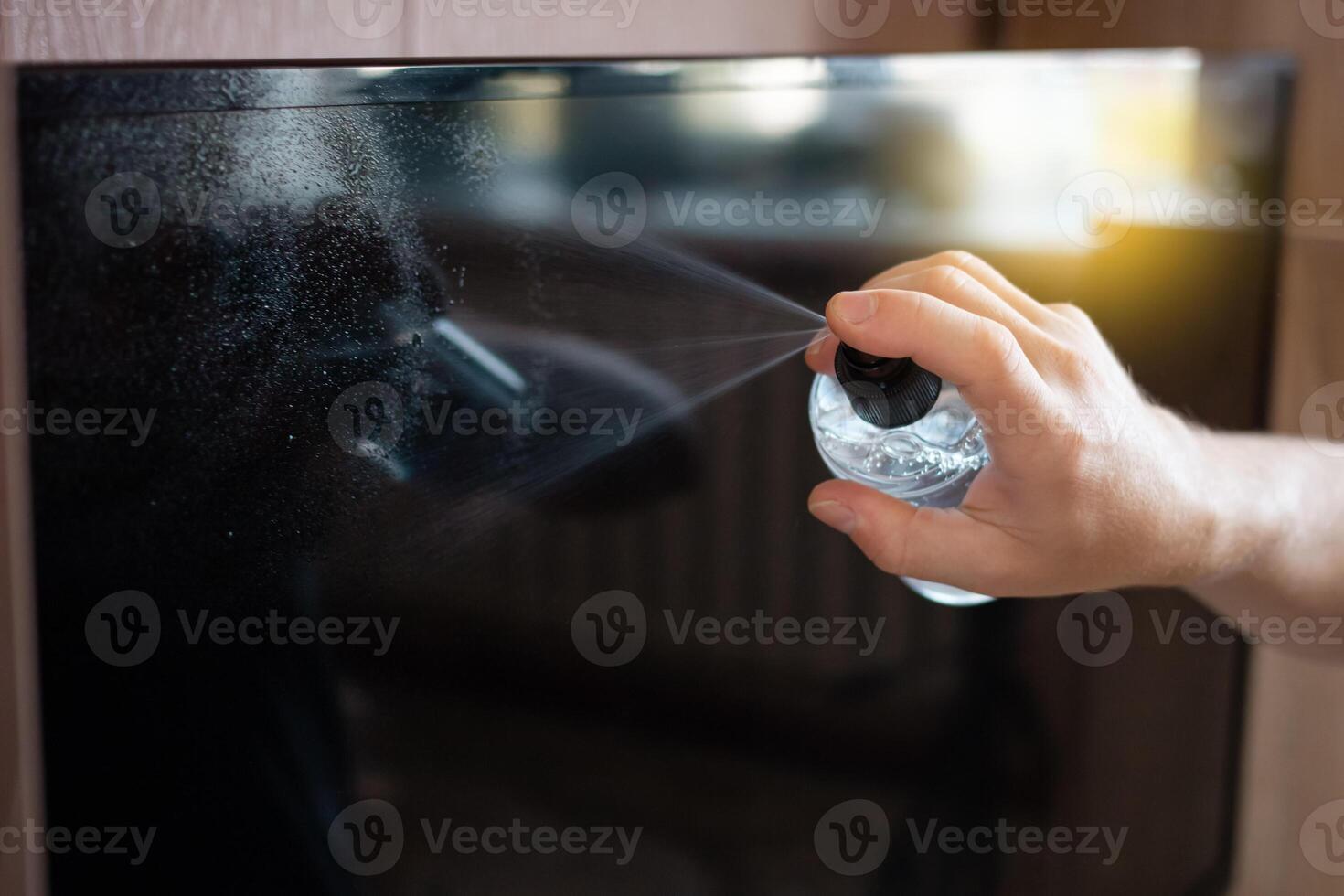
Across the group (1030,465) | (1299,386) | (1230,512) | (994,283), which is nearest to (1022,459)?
(1030,465)

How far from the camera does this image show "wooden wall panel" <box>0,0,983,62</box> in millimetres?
539

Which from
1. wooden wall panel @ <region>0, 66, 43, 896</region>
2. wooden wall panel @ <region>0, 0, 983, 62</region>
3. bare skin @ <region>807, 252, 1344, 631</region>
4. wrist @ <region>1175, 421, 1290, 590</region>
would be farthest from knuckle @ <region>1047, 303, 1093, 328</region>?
wooden wall panel @ <region>0, 66, 43, 896</region>

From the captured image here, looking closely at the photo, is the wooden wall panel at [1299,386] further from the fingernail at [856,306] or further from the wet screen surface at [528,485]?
the fingernail at [856,306]

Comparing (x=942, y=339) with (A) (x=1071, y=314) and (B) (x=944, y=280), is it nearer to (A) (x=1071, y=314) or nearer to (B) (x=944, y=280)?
(B) (x=944, y=280)

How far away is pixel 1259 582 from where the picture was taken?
0.70 meters

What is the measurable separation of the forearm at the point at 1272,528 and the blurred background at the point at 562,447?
0.04m

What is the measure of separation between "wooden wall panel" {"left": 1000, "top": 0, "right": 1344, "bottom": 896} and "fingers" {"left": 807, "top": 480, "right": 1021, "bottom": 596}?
363 millimetres

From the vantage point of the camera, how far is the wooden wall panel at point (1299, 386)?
0.79 metres

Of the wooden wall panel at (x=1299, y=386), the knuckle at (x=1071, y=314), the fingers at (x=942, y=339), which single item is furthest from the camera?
the wooden wall panel at (x=1299, y=386)

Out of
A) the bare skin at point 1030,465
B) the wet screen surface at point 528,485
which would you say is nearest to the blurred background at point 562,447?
the wet screen surface at point 528,485

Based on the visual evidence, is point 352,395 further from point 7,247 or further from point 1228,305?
point 1228,305

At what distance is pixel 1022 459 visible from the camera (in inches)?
19.5

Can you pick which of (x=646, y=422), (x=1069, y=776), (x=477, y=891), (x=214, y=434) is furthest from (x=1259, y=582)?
(x=214, y=434)

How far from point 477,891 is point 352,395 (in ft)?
0.97
